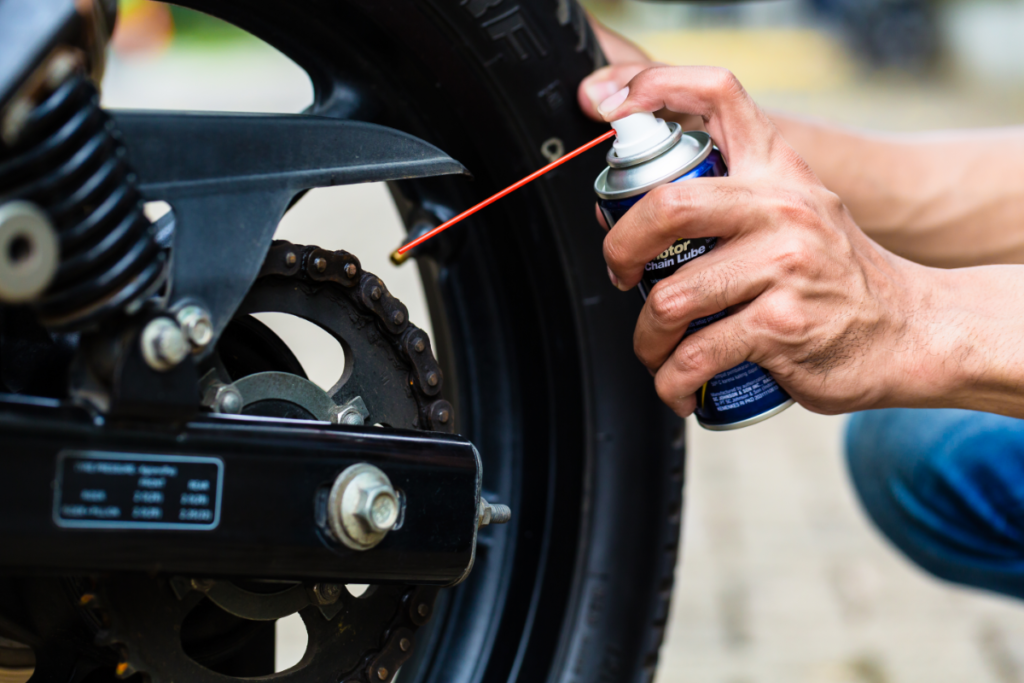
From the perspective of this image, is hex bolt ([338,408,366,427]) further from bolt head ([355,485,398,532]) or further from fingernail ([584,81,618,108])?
fingernail ([584,81,618,108])

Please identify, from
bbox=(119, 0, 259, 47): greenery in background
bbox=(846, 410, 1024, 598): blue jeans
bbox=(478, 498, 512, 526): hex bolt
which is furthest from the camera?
bbox=(119, 0, 259, 47): greenery in background

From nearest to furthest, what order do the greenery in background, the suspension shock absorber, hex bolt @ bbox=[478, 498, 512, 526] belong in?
the suspension shock absorber < hex bolt @ bbox=[478, 498, 512, 526] < the greenery in background

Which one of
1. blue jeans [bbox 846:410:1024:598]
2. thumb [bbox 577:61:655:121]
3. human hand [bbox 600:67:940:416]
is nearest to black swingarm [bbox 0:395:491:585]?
human hand [bbox 600:67:940:416]

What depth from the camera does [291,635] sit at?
1505 millimetres

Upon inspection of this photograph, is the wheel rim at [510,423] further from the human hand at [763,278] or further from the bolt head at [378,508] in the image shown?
the bolt head at [378,508]

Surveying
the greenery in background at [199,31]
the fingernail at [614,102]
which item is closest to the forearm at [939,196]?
the fingernail at [614,102]

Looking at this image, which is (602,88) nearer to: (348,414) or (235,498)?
(348,414)

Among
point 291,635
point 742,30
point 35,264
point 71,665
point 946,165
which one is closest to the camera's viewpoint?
point 35,264

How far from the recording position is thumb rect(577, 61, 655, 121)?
815mm

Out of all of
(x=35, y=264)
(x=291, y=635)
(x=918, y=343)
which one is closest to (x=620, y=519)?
(x=918, y=343)

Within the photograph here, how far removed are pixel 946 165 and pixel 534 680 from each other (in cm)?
84

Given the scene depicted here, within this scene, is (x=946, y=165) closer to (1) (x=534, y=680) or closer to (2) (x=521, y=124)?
(2) (x=521, y=124)

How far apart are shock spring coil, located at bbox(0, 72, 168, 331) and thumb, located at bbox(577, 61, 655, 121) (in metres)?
0.42

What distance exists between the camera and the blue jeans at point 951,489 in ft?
3.68
